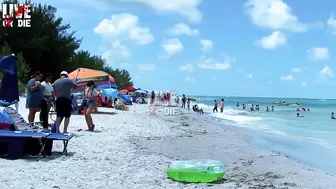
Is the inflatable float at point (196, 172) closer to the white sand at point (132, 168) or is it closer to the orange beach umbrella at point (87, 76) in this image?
the white sand at point (132, 168)

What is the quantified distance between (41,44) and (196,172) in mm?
33041

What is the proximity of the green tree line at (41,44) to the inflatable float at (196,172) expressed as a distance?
28029mm

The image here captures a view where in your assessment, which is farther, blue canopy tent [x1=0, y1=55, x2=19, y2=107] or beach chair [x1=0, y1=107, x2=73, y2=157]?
blue canopy tent [x1=0, y1=55, x2=19, y2=107]

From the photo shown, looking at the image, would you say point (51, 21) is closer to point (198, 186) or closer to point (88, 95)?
point (88, 95)

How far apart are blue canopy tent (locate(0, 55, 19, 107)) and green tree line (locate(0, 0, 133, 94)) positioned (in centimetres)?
2536

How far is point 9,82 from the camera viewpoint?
8.09 meters

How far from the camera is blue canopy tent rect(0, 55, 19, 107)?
26.2 ft

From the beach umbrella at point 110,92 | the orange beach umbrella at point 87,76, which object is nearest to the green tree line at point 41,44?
the beach umbrella at point 110,92

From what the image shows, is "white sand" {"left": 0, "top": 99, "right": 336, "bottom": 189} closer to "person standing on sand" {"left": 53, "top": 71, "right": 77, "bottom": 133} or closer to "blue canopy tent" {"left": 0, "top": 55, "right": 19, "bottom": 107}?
"person standing on sand" {"left": 53, "top": 71, "right": 77, "bottom": 133}

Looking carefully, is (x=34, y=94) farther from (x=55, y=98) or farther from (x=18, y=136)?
(x=18, y=136)

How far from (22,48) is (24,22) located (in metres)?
2.35

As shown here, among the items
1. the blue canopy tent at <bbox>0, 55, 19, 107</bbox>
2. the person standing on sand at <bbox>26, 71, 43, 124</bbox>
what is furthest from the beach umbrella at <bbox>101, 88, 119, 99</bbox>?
the blue canopy tent at <bbox>0, 55, 19, 107</bbox>

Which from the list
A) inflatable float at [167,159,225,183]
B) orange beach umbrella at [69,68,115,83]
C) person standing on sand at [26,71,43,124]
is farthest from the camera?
orange beach umbrella at [69,68,115,83]

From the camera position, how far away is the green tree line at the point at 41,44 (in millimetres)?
36156
